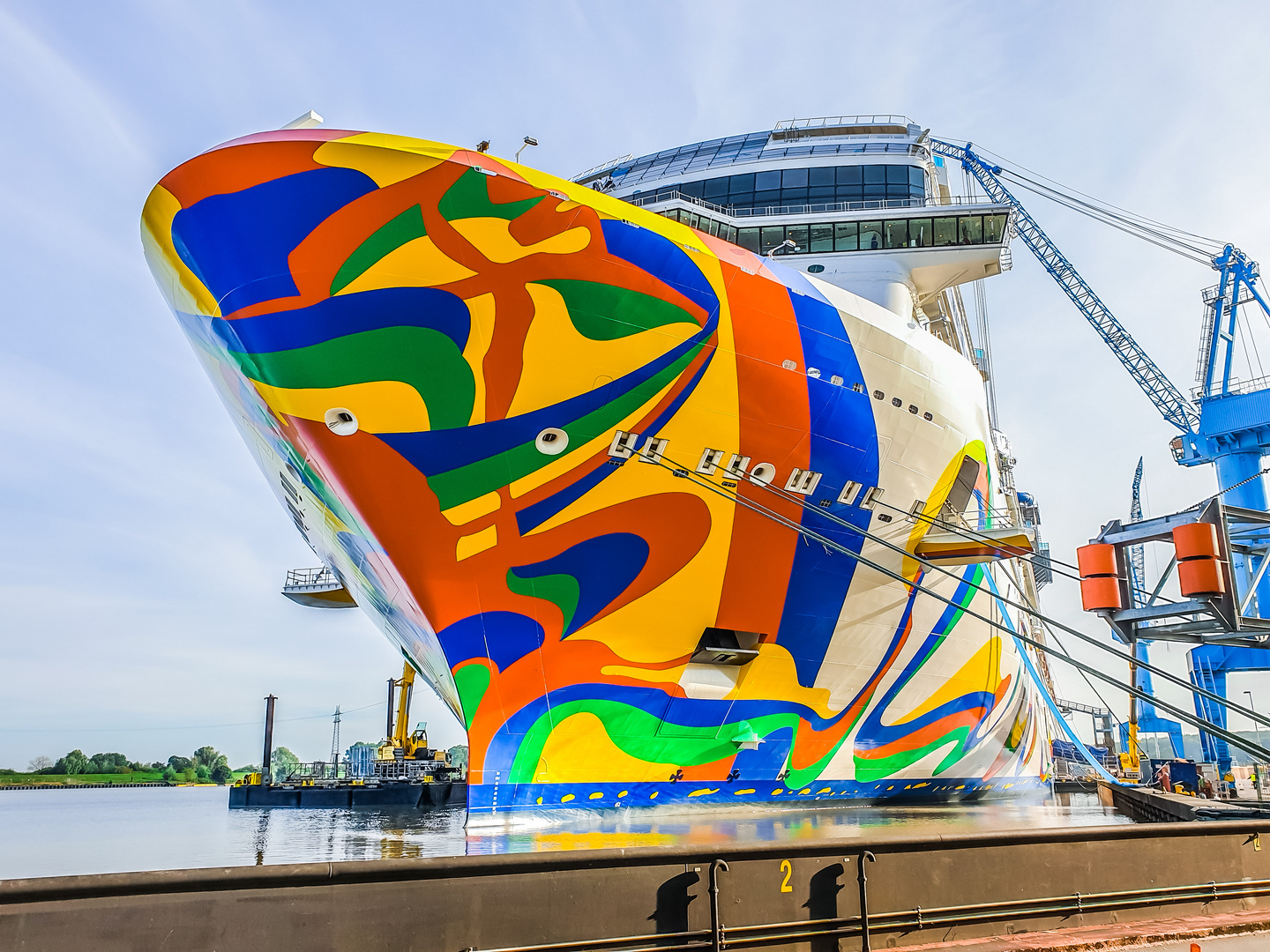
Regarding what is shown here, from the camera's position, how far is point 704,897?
4.58 metres

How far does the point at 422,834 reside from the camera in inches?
617

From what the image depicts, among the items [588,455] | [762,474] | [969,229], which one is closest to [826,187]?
[969,229]

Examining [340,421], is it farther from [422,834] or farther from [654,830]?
[422,834]

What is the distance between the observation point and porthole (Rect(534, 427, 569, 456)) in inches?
368

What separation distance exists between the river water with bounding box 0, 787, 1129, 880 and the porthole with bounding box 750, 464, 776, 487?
12.9ft

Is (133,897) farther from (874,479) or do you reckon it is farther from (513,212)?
(874,479)

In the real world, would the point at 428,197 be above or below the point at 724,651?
above

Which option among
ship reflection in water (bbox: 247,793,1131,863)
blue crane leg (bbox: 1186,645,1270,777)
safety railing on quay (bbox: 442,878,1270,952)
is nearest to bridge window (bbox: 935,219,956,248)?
ship reflection in water (bbox: 247,793,1131,863)

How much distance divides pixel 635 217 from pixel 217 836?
18794 mm

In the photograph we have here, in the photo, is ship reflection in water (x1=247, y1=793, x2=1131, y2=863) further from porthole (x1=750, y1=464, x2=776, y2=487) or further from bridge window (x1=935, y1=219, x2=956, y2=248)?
bridge window (x1=935, y1=219, x2=956, y2=248)

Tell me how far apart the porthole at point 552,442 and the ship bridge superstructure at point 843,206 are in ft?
18.0

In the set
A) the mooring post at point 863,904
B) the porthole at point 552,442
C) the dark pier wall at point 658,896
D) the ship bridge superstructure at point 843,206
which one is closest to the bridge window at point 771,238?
the ship bridge superstructure at point 843,206

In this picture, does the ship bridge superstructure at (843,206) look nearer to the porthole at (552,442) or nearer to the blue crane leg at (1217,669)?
the porthole at (552,442)

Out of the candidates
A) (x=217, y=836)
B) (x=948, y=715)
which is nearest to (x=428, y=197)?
(x=948, y=715)
